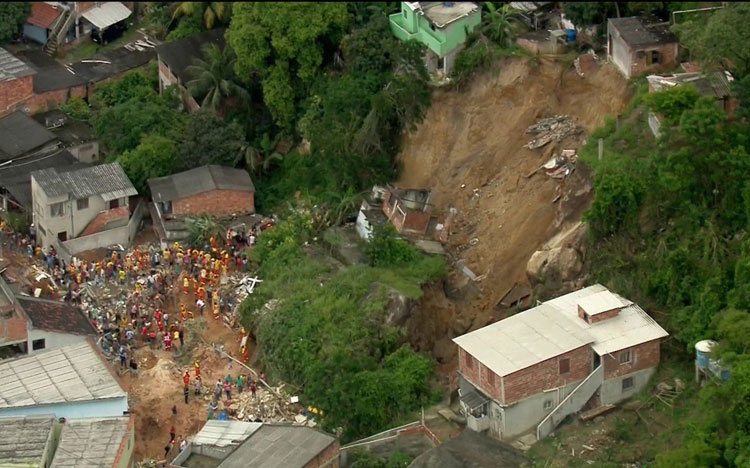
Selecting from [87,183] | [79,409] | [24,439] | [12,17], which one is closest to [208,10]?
[12,17]

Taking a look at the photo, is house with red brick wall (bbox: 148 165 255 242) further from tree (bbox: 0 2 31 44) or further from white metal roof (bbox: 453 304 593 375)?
white metal roof (bbox: 453 304 593 375)

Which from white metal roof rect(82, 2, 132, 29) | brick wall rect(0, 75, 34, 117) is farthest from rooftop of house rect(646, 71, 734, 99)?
white metal roof rect(82, 2, 132, 29)

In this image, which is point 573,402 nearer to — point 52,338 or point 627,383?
point 627,383

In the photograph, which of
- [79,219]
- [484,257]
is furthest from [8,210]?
[484,257]

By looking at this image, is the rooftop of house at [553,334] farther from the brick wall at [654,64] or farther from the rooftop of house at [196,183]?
the rooftop of house at [196,183]

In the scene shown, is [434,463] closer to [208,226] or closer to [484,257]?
[484,257]

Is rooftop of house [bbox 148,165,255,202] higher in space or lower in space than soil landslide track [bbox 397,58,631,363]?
lower
